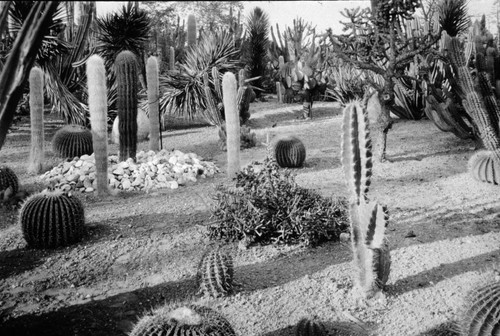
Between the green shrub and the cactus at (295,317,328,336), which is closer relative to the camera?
the cactus at (295,317,328,336)

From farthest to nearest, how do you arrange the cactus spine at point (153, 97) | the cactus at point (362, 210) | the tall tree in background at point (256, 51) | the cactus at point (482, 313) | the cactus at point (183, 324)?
the tall tree in background at point (256, 51), the cactus spine at point (153, 97), the cactus at point (362, 210), the cactus at point (482, 313), the cactus at point (183, 324)

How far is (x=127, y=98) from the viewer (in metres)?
7.77

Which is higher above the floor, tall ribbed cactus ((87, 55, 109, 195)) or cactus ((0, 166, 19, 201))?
tall ribbed cactus ((87, 55, 109, 195))

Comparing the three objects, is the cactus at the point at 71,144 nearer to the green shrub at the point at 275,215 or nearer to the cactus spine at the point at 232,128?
the cactus spine at the point at 232,128

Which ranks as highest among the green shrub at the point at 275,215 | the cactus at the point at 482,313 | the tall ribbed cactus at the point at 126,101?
the tall ribbed cactus at the point at 126,101

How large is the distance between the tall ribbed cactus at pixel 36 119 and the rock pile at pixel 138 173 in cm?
41

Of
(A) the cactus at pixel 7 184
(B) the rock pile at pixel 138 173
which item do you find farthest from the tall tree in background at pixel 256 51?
(A) the cactus at pixel 7 184

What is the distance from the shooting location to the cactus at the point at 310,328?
10.5 ft

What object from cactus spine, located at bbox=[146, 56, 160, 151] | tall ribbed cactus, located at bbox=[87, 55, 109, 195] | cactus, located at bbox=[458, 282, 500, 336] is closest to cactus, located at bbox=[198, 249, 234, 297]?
cactus, located at bbox=[458, 282, 500, 336]

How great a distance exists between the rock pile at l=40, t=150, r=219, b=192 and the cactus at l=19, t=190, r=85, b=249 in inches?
72.7

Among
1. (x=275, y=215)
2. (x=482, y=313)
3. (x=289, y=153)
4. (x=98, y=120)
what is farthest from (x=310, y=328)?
(x=289, y=153)

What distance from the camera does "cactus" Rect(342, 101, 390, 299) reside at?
360cm

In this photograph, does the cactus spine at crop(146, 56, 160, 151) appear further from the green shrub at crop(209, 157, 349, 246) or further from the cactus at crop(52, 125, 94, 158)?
the green shrub at crop(209, 157, 349, 246)

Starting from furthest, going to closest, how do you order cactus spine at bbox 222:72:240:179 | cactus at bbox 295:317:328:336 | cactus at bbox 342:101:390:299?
cactus spine at bbox 222:72:240:179
cactus at bbox 342:101:390:299
cactus at bbox 295:317:328:336
